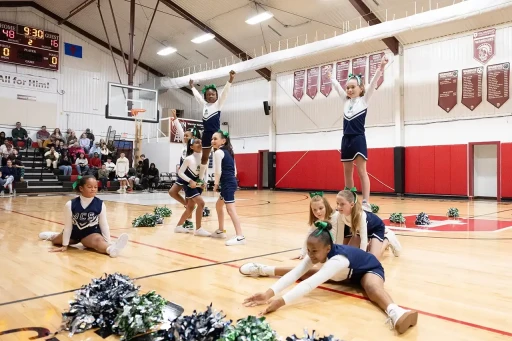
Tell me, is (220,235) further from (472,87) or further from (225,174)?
(472,87)

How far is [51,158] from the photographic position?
16.8m

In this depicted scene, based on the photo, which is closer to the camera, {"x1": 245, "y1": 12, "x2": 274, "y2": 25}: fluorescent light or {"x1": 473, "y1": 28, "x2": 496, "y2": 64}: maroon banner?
{"x1": 473, "y1": 28, "x2": 496, "y2": 64}: maroon banner

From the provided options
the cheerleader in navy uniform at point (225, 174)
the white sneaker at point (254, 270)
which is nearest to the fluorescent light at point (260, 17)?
the cheerleader in navy uniform at point (225, 174)

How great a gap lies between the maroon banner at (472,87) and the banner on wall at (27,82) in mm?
17710

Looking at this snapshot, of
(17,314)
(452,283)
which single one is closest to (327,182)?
(452,283)

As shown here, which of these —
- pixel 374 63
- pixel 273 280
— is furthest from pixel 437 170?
pixel 273 280

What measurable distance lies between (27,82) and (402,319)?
20987 mm

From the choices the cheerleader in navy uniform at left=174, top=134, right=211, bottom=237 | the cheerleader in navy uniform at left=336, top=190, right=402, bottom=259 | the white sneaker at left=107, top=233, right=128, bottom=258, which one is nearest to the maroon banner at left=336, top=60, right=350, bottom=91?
the cheerleader in navy uniform at left=174, top=134, right=211, bottom=237

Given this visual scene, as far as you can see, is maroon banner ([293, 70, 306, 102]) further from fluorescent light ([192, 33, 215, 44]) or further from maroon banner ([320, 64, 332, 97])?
fluorescent light ([192, 33, 215, 44])

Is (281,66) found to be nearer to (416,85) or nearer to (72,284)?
(416,85)

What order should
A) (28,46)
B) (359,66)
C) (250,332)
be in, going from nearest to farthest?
(250,332) < (359,66) < (28,46)

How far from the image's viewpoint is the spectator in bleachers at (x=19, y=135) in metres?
17.5

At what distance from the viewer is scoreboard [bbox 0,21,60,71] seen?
17953 millimetres

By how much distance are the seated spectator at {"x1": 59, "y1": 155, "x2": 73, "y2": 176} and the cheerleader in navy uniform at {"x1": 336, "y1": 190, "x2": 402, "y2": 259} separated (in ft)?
49.5
